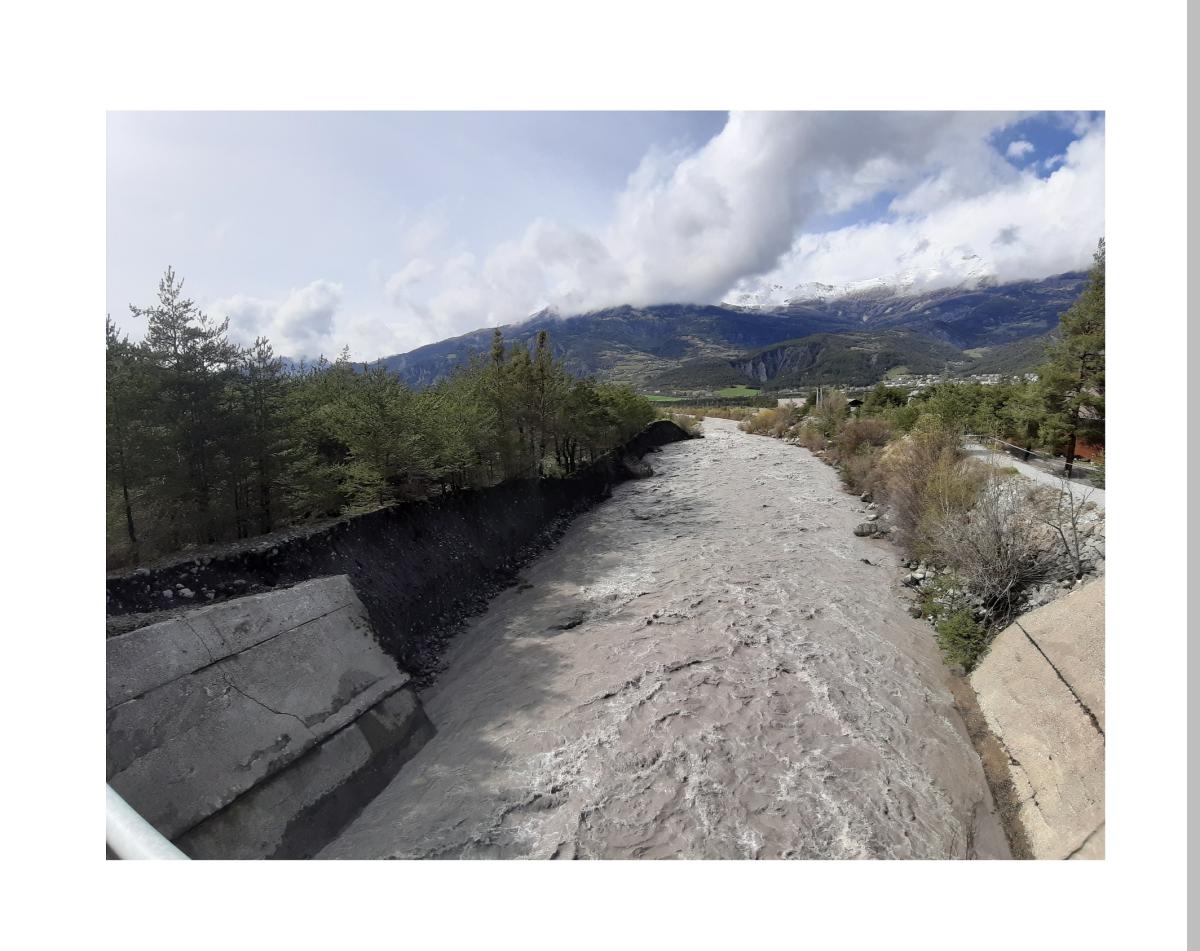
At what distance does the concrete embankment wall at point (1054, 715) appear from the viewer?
423 cm

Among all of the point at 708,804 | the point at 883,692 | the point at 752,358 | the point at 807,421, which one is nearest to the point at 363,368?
the point at 708,804

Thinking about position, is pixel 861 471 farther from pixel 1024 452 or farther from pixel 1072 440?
pixel 1072 440

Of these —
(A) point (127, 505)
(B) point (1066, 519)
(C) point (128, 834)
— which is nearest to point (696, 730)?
(C) point (128, 834)

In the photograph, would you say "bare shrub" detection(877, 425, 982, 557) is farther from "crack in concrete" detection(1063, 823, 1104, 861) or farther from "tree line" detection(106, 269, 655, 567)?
"tree line" detection(106, 269, 655, 567)

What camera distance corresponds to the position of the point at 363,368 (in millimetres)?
10695

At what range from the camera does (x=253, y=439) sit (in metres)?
8.35

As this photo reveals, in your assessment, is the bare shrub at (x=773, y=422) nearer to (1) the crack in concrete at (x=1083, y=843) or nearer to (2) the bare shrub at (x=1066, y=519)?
(2) the bare shrub at (x=1066, y=519)

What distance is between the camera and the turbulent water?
15.3ft

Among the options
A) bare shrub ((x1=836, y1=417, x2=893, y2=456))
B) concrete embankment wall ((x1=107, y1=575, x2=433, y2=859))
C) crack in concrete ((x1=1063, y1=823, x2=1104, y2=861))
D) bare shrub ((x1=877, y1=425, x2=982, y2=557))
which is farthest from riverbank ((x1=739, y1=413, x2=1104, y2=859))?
bare shrub ((x1=836, y1=417, x2=893, y2=456))

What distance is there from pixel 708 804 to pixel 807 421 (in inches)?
1292

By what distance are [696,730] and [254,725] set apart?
4.56 metres

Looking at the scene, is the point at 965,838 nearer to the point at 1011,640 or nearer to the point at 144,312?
the point at 1011,640

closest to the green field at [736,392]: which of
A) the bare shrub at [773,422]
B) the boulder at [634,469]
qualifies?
the bare shrub at [773,422]

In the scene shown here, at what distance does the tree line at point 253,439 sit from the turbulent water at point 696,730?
3.53m
